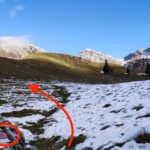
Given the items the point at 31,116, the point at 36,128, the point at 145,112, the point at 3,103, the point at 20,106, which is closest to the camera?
the point at 145,112

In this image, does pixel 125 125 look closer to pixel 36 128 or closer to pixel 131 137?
pixel 131 137

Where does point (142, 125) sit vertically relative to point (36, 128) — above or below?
above

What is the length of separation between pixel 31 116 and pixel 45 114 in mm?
1981

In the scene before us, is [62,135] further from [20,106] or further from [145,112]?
[20,106]

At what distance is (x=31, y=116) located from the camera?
2961 cm

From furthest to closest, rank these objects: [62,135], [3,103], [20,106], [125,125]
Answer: [3,103]
[20,106]
[62,135]
[125,125]

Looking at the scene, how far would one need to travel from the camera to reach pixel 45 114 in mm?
31250

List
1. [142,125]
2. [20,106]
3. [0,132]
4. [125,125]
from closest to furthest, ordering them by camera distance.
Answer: [0,132], [142,125], [125,125], [20,106]

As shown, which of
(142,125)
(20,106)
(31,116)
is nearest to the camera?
(142,125)

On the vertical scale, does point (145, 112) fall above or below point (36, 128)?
above

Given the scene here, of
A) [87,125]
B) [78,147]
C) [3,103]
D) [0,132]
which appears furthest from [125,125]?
[3,103]

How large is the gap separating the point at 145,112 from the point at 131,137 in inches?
174

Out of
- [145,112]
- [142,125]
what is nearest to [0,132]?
[142,125]

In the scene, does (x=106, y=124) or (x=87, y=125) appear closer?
(x=106, y=124)
